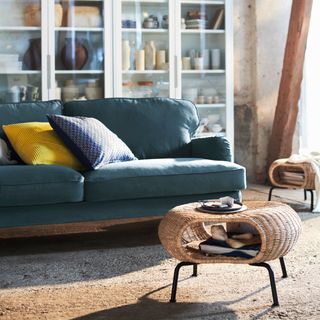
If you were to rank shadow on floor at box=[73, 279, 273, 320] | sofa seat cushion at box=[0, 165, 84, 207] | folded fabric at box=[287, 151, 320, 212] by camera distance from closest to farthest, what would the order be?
1. shadow on floor at box=[73, 279, 273, 320]
2. sofa seat cushion at box=[0, 165, 84, 207]
3. folded fabric at box=[287, 151, 320, 212]

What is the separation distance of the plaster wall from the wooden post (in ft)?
1.21

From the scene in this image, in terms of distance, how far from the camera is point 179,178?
3.21 m

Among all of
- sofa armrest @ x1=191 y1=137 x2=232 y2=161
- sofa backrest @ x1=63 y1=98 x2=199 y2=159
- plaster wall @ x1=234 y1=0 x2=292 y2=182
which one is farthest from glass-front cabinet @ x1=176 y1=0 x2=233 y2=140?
sofa armrest @ x1=191 y1=137 x2=232 y2=161

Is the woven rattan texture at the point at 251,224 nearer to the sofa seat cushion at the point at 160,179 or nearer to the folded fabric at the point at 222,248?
the folded fabric at the point at 222,248

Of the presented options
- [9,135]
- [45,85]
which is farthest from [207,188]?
[45,85]

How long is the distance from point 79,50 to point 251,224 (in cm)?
376

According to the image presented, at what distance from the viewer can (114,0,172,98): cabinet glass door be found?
223 inches

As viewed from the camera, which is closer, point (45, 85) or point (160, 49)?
point (45, 85)

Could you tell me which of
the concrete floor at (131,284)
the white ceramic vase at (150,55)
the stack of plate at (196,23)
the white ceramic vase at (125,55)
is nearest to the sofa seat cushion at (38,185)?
the concrete floor at (131,284)

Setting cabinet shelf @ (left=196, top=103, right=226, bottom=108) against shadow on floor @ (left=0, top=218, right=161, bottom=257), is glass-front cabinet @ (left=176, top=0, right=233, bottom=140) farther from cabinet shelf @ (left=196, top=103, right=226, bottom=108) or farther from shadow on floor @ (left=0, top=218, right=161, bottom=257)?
shadow on floor @ (left=0, top=218, right=161, bottom=257)

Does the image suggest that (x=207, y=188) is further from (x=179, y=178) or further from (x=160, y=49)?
(x=160, y=49)

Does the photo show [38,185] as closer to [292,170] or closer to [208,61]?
[292,170]

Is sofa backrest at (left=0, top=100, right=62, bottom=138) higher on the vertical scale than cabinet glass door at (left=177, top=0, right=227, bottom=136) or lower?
lower

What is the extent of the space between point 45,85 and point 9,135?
6.48 feet
